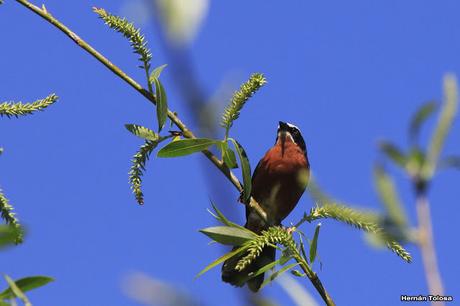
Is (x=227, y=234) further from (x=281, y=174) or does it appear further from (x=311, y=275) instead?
(x=281, y=174)

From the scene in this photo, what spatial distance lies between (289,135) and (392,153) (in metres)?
6.56

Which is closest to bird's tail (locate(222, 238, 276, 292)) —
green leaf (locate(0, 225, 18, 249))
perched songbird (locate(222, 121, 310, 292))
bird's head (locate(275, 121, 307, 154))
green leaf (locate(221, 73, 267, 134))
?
green leaf (locate(0, 225, 18, 249))

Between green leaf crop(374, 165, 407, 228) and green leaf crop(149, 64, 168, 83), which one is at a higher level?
green leaf crop(149, 64, 168, 83)

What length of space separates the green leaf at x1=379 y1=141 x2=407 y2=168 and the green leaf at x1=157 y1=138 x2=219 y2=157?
3.09 feet

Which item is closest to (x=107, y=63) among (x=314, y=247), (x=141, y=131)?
(x=141, y=131)

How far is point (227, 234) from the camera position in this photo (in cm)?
180

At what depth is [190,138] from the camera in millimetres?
1891

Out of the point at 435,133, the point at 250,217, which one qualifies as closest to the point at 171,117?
the point at 435,133

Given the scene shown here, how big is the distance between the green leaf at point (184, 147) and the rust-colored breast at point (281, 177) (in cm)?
383

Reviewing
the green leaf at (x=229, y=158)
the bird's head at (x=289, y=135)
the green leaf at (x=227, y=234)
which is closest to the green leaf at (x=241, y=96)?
the green leaf at (x=229, y=158)

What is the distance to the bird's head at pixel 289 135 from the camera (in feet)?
23.4

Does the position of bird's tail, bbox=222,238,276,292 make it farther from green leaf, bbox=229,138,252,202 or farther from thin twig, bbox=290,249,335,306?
green leaf, bbox=229,138,252,202

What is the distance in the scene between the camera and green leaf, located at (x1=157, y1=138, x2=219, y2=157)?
1.70 metres

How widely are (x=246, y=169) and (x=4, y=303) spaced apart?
1.19 m
